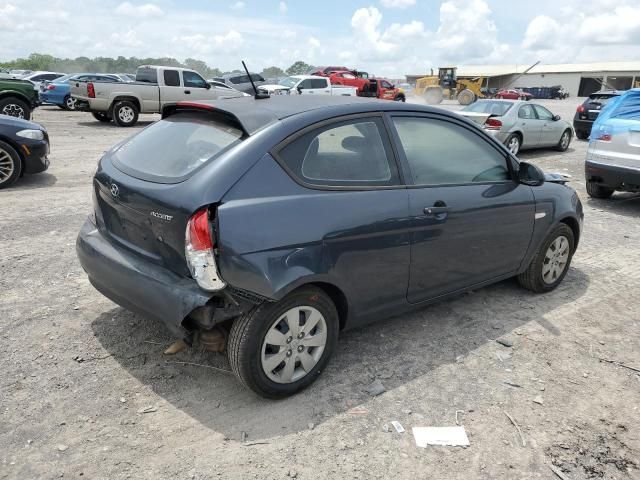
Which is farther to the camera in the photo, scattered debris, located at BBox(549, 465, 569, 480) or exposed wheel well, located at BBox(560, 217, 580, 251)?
exposed wheel well, located at BBox(560, 217, 580, 251)

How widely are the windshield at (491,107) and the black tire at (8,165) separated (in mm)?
10127

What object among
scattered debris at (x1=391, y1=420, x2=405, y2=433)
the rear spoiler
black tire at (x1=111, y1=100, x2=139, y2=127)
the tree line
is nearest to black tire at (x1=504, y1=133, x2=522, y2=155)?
the rear spoiler

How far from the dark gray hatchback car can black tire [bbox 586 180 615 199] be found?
5627 mm

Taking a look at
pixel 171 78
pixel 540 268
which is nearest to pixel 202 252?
pixel 540 268

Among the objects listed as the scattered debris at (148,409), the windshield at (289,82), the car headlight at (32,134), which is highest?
the windshield at (289,82)

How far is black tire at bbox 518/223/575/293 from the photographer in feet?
15.0

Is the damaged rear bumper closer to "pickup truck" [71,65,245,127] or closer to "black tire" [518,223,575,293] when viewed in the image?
"black tire" [518,223,575,293]

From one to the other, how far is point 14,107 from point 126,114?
337 centimetres

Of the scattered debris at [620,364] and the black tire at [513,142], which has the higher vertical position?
the black tire at [513,142]

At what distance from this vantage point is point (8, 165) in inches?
301

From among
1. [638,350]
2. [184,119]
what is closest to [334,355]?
[184,119]

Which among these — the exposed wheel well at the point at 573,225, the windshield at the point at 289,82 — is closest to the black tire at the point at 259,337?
the exposed wheel well at the point at 573,225

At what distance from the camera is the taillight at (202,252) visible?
2.69 metres

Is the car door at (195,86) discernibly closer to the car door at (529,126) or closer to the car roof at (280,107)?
the car door at (529,126)
